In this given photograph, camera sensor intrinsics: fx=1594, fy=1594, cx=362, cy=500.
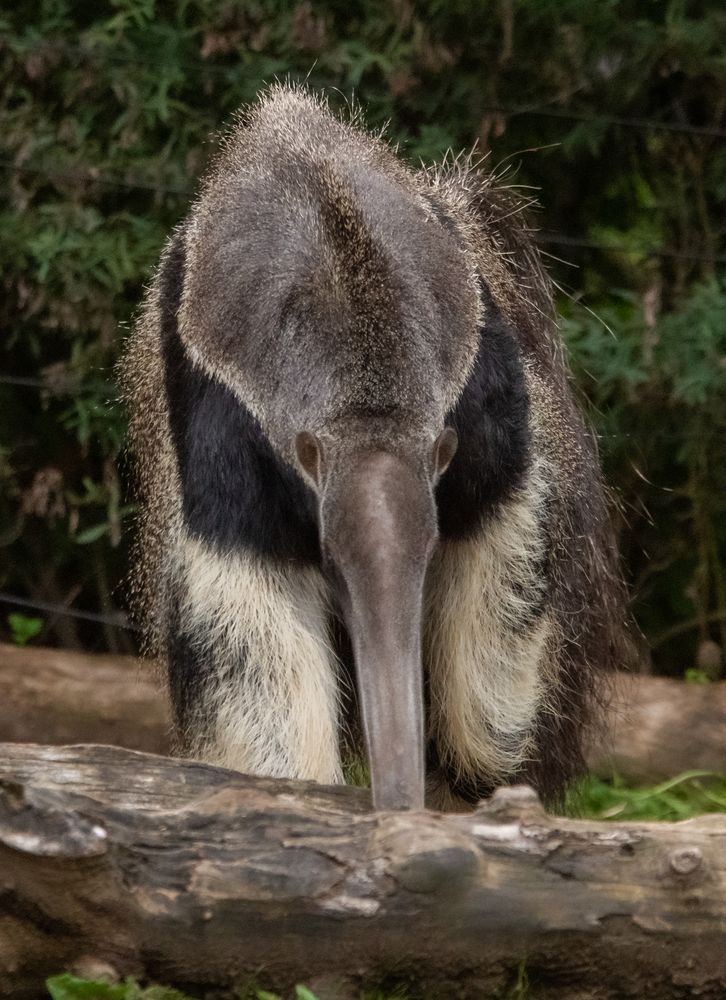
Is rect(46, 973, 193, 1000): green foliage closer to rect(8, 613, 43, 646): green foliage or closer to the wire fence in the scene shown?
the wire fence

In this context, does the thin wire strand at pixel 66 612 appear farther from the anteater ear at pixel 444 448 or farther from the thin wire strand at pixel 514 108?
the anteater ear at pixel 444 448

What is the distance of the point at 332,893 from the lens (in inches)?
125

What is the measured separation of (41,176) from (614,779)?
3667mm

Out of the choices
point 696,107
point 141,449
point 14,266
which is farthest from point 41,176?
point 696,107

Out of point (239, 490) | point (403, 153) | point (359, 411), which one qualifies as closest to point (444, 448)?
point (359, 411)

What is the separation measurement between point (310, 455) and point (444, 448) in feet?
1.05

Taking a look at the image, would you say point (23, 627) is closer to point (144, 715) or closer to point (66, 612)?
point (66, 612)

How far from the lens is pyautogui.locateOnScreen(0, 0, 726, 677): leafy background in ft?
23.0

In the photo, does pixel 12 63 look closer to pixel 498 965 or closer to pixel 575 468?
pixel 575 468

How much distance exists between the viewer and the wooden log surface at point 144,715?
6586mm

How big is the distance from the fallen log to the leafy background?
3569 mm

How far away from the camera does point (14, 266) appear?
712cm

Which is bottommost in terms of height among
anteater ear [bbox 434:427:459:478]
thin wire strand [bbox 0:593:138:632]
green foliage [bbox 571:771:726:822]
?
thin wire strand [bbox 0:593:138:632]

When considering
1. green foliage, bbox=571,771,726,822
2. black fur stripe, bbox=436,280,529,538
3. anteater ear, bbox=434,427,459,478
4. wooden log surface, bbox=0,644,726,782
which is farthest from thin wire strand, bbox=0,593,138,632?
anteater ear, bbox=434,427,459,478
